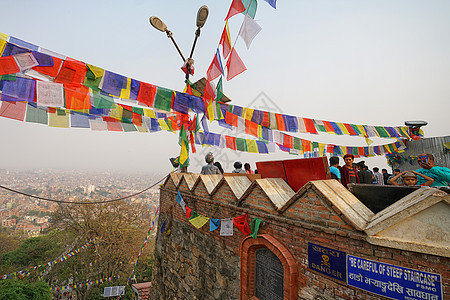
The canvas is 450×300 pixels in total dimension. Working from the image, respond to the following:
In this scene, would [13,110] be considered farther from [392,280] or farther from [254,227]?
[392,280]

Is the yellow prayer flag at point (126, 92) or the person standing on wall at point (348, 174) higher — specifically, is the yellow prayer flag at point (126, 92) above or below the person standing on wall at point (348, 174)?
above

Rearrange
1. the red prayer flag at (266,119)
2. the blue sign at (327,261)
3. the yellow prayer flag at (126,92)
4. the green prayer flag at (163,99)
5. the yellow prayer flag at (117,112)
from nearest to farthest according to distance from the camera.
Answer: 1. the blue sign at (327,261)
2. the yellow prayer flag at (126,92)
3. the green prayer flag at (163,99)
4. the yellow prayer flag at (117,112)
5. the red prayer flag at (266,119)

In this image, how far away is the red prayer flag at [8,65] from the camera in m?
3.67

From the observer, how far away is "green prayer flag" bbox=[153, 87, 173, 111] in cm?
546

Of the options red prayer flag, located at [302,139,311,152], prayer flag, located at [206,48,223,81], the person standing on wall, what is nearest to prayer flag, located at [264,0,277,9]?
prayer flag, located at [206,48,223,81]

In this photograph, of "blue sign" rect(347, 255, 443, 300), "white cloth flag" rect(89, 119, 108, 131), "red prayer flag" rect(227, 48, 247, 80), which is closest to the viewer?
"blue sign" rect(347, 255, 443, 300)

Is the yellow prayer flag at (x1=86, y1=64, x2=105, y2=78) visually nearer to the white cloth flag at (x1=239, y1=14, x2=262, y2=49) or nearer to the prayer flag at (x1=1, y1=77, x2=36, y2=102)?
the prayer flag at (x1=1, y1=77, x2=36, y2=102)

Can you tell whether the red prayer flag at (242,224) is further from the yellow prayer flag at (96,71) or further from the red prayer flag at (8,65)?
the red prayer flag at (8,65)

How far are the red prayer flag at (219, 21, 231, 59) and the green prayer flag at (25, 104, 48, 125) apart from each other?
4548 mm

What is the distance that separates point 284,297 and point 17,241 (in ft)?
114

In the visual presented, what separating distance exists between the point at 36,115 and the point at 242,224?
5326mm

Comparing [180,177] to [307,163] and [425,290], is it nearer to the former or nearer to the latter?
[307,163]

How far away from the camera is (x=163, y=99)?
18.1ft

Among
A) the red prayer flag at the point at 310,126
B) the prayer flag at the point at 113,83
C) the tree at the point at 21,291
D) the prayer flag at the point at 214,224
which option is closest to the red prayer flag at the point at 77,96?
the prayer flag at the point at 113,83
